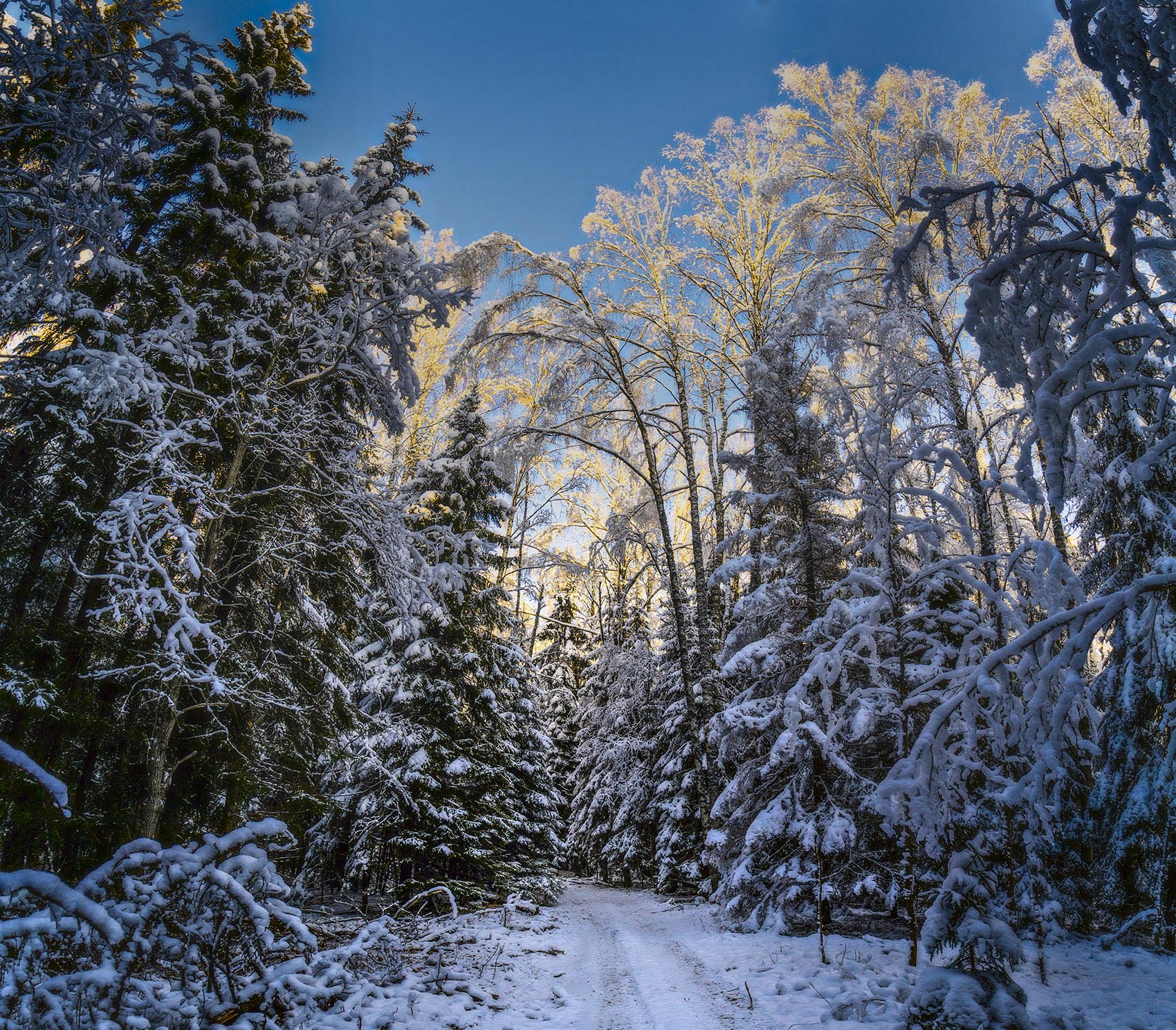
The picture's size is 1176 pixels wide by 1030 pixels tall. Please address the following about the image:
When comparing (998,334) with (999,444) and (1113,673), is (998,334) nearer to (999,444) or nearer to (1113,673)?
(1113,673)

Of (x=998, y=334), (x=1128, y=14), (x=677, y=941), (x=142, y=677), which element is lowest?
(x=677, y=941)

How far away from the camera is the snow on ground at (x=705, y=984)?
15.7 feet

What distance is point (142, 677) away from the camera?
603 cm

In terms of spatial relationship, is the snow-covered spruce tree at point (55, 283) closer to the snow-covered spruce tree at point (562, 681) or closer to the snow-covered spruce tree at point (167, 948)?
the snow-covered spruce tree at point (167, 948)

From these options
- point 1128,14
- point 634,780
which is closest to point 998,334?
point 1128,14

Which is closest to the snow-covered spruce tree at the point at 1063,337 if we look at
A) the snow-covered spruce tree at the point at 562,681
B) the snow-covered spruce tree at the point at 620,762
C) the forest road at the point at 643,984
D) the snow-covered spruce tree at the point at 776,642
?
the forest road at the point at 643,984

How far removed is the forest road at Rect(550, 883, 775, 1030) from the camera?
5.05 m

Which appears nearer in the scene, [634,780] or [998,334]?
[998,334]

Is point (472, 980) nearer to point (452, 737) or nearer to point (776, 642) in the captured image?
point (452, 737)

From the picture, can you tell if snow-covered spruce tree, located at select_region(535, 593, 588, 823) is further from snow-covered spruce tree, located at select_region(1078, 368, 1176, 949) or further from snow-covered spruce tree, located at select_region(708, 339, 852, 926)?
snow-covered spruce tree, located at select_region(1078, 368, 1176, 949)

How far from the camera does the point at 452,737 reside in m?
10.7

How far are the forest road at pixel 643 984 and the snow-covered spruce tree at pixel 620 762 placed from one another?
4.98 metres

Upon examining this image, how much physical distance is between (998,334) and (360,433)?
8.20 metres

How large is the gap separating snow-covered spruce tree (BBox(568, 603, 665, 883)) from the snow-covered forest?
419 mm
